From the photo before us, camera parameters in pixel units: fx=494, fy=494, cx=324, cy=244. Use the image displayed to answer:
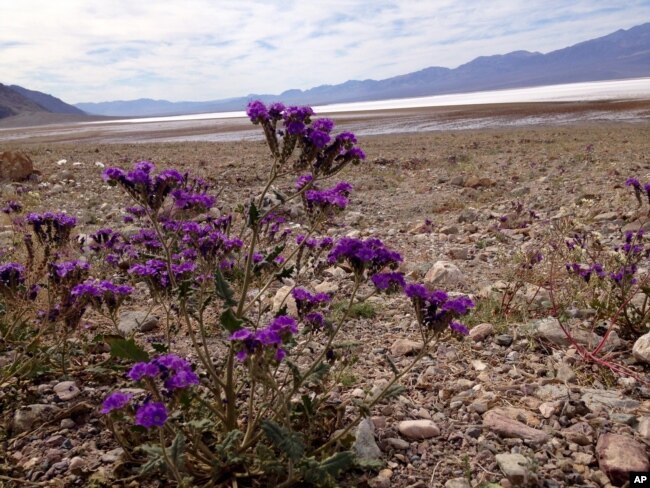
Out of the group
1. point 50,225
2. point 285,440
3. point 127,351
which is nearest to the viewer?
point 285,440

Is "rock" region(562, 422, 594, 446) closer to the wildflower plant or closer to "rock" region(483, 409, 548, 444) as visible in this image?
"rock" region(483, 409, 548, 444)

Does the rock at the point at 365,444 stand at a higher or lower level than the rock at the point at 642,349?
lower

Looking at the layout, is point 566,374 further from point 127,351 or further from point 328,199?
point 127,351

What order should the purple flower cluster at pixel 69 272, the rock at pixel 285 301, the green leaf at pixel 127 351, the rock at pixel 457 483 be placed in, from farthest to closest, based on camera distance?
the rock at pixel 285 301, the purple flower cluster at pixel 69 272, the rock at pixel 457 483, the green leaf at pixel 127 351

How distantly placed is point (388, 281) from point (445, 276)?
12.0 feet

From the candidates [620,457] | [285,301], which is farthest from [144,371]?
[285,301]

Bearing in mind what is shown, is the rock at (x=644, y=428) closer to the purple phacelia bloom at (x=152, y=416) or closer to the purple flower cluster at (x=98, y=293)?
the purple phacelia bloom at (x=152, y=416)

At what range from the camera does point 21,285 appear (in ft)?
14.8

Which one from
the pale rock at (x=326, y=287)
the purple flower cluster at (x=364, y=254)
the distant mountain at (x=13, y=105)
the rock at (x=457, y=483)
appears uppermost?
the distant mountain at (x=13, y=105)

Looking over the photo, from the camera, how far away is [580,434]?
3432 mm

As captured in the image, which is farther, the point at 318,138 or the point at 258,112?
the point at 258,112

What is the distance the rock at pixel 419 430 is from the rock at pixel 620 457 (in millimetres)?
1062

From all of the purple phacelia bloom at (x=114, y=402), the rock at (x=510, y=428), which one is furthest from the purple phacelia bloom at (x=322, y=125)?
the rock at (x=510, y=428)

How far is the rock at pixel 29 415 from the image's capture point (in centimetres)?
368
